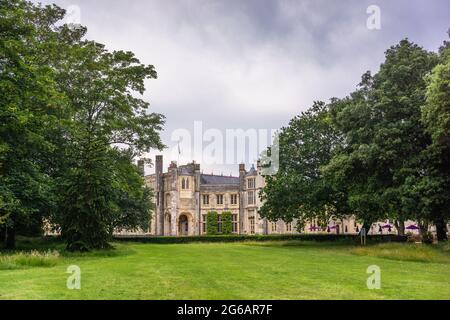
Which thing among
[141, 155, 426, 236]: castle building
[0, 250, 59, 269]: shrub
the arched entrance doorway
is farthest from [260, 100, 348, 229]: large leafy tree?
the arched entrance doorway

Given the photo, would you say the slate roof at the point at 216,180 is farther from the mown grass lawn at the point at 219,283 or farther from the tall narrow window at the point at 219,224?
the mown grass lawn at the point at 219,283

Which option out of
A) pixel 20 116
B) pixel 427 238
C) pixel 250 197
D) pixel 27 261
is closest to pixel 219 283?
pixel 27 261

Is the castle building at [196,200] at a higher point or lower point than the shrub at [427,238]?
higher

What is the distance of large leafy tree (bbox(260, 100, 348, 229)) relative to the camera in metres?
39.1

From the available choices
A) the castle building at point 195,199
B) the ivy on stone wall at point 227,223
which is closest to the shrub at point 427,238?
the castle building at point 195,199

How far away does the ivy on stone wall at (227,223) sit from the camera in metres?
75.1

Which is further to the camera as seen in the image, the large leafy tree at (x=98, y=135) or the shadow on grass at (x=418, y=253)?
the large leafy tree at (x=98, y=135)

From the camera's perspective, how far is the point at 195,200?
253 feet

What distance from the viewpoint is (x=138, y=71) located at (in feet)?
111

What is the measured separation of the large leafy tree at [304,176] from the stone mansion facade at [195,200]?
32.3 metres

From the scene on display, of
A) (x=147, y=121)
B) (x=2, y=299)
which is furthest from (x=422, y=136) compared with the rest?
(x=2, y=299)

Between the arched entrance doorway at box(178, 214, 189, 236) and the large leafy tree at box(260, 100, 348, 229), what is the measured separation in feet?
123

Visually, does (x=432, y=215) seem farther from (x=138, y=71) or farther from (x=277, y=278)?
(x=138, y=71)

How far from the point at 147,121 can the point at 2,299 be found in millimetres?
25425
